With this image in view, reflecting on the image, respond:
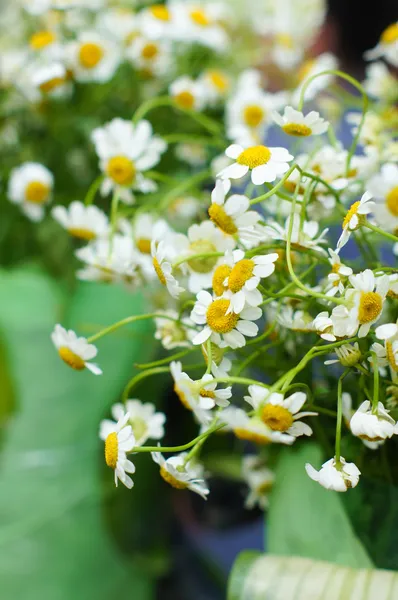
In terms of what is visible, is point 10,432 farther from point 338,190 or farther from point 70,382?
point 338,190

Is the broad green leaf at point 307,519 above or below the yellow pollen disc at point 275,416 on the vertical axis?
below

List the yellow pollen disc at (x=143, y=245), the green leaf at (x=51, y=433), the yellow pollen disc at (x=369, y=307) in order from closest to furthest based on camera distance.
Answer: the yellow pollen disc at (x=369, y=307) → the yellow pollen disc at (x=143, y=245) → the green leaf at (x=51, y=433)

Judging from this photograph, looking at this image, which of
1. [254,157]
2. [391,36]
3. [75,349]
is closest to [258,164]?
[254,157]

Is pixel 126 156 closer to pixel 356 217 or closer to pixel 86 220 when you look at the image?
pixel 86 220

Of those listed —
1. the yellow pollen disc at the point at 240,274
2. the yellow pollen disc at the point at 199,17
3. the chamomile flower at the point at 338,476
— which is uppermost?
the yellow pollen disc at the point at 240,274

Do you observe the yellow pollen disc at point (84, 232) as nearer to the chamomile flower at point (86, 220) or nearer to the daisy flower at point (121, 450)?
the chamomile flower at point (86, 220)

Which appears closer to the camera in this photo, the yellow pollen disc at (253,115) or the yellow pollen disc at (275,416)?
the yellow pollen disc at (275,416)

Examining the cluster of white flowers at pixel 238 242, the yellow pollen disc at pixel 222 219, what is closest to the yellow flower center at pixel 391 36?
the cluster of white flowers at pixel 238 242
